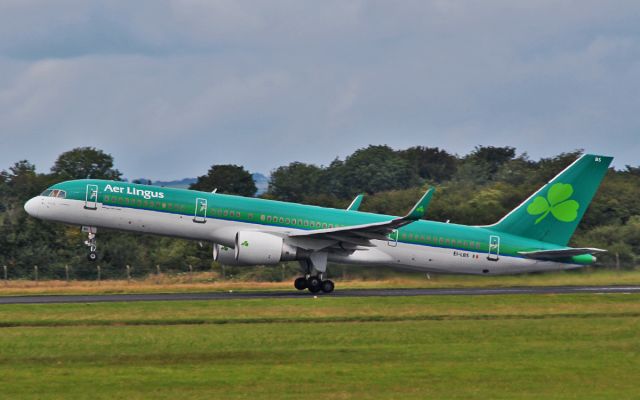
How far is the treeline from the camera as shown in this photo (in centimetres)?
5181

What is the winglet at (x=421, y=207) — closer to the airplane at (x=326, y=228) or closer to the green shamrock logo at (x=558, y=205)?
the airplane at (x=326, y=228)

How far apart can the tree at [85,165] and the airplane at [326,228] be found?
38346 mm

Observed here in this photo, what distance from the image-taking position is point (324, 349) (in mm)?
21719

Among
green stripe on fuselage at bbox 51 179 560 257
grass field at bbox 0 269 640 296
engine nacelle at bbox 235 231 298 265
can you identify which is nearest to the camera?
engine nacelle at bbox 235 231 298 265

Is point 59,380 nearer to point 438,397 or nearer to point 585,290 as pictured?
point 438,397

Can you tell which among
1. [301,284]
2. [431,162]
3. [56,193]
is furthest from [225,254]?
[431,162]

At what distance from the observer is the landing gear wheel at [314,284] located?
37.6 m

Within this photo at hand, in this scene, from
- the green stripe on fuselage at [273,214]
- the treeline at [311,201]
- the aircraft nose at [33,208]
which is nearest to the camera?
the green stripe on fuselage at [273,214]

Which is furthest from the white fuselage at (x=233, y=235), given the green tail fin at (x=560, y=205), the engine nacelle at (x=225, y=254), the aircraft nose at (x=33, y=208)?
the green tail fin at (x=560, y=205)

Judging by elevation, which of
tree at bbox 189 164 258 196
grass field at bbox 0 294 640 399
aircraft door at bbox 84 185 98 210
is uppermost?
tree at bbox 189 164 258 196

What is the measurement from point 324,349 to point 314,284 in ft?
52.2

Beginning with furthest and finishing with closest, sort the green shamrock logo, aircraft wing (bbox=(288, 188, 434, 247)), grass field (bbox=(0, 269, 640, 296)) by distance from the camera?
the green shamrock logo < grass field (bbox=(0, 269, 640, 296)) < aircraft wing (bbox=(288, 188, 434, 247))

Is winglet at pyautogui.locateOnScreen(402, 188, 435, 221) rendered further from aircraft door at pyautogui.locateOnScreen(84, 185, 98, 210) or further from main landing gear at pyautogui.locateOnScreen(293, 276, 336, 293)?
aircraft door at pyautogui.locateOnScreen(84, 185, 98, 210)

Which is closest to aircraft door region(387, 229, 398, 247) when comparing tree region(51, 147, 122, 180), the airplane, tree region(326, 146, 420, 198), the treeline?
the airplane
